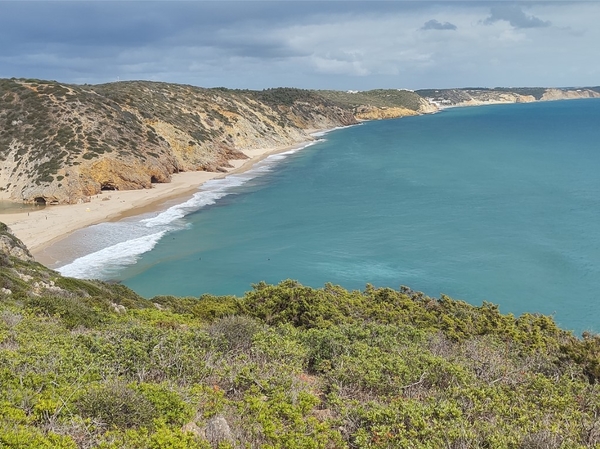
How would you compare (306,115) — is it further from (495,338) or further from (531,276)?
(495,338)

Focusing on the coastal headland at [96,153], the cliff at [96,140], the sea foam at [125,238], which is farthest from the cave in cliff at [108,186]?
the sea foam at [125,238]

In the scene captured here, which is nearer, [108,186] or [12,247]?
[12,247]

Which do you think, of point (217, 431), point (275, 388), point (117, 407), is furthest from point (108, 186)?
point (217, 431)

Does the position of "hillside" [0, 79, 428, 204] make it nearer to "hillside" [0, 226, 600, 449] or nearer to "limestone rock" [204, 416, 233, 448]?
"hillside" [0, 226, 600, 449]

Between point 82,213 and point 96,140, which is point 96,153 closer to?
point 96,140

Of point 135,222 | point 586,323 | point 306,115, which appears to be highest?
point 306,115

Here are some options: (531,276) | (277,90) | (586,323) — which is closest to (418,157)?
(531,276)

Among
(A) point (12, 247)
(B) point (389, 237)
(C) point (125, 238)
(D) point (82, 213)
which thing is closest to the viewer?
(A) point (12, 247)
